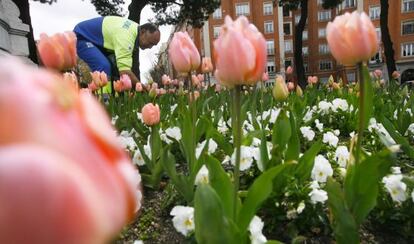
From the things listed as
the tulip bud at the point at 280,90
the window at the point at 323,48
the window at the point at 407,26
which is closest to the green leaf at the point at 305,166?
the tulip bud at the point at 280,90

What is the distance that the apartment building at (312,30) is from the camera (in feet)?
157

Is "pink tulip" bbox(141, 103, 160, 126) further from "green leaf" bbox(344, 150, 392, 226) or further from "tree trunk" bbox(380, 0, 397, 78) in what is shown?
"tree trunk" bbox(380, 0, 397, 78)

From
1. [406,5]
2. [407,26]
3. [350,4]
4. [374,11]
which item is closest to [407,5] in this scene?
[406,5]

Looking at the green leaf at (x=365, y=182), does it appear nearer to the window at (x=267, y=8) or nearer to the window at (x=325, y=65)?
the window at (x=267, y=8)

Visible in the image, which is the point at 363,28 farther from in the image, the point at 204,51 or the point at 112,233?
the point at 204,51

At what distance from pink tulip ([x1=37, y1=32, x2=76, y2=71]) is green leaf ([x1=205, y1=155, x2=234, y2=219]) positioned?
24.5 inches

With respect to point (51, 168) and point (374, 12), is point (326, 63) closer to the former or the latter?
point (374, 12)

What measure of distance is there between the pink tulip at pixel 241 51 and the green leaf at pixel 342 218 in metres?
0.43

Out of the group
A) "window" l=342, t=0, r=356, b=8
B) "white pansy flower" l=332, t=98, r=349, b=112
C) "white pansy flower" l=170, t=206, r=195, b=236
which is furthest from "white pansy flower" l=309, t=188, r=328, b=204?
"window" l=342, t=0, r=356, b=8

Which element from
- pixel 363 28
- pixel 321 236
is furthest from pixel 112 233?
pixel 321 236

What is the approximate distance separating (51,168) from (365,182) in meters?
1.19

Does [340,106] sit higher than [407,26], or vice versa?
[407,26]

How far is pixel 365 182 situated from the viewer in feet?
4.27

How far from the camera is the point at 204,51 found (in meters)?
52.4
